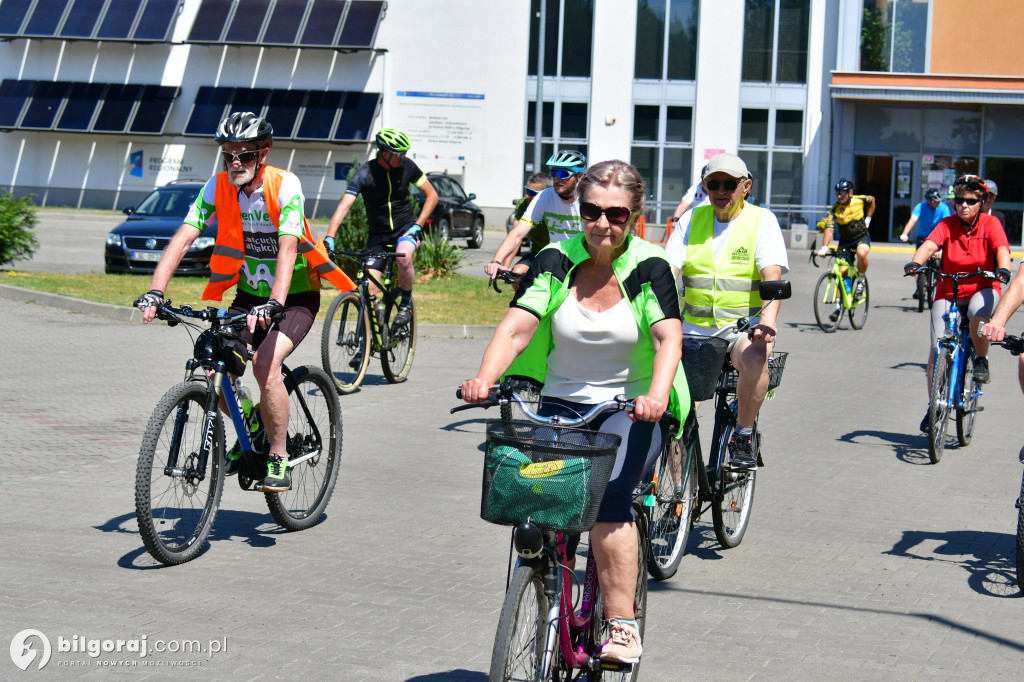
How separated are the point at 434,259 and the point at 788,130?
22.2 meters

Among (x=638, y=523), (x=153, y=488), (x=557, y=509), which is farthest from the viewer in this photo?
(x=153, y=488)

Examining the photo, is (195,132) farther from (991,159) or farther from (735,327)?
(735,327)

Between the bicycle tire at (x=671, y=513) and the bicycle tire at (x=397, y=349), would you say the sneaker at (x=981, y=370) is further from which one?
the bicycle tire at (x=397, y=349)

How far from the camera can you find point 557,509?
3.59 m

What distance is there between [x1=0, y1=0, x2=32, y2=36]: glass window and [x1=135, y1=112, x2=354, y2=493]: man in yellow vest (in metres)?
40.6

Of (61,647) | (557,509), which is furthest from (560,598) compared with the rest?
(61,647)

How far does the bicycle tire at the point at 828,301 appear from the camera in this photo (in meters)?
16.8

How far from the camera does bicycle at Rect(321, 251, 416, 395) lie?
35.5ft

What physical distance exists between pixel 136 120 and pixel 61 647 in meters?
40.4

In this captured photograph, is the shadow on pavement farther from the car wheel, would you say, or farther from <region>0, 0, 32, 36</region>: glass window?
<region>0, 0, 32, 36</region>: glass window

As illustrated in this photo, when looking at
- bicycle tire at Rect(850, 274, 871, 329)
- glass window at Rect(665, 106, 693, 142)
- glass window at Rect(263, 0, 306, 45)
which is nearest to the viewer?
bicycle tire at Rect(850, 274, 871, 329)

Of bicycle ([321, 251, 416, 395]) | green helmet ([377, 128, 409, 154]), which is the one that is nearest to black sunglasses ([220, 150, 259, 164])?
bicycle ([321, 251, 416, 395])

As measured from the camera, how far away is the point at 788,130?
40156mm

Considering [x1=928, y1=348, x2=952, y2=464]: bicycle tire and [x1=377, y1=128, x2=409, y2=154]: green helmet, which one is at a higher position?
[x1=377, y1=128, x2=409, y2=154]: green helmet
